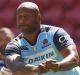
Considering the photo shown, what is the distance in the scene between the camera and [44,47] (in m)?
1.42

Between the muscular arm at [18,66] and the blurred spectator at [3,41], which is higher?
the blurred spectator at [3,41]

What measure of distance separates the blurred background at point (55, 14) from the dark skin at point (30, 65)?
1.05 m

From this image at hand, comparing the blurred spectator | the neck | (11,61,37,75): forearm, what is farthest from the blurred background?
(11,61,37,75): forearm

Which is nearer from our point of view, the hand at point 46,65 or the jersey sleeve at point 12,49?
→ the hand at point 46,65

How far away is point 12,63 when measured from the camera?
1.35 metres

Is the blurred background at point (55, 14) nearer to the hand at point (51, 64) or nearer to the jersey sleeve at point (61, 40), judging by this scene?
the jersey sleeve at point (61, 40)

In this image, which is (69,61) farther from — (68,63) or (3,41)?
(3,41)

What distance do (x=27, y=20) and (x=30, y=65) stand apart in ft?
0.48

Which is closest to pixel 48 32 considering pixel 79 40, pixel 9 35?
pixel 9 35

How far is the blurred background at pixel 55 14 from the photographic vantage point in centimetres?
250

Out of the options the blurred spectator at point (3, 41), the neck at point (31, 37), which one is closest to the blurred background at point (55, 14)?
the blurred spectator at point (3, 41)

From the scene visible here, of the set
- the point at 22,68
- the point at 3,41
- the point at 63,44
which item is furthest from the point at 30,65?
the point at 3,41

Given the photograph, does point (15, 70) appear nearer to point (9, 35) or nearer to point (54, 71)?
point (54, 71)

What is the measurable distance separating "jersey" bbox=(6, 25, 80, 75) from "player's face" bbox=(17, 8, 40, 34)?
1.8 inches
